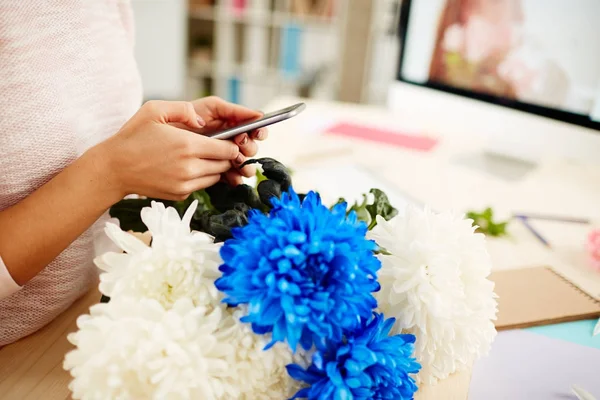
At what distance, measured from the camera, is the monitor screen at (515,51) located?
0.89 m

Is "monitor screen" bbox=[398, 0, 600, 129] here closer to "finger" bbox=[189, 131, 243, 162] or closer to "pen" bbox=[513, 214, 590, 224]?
"pen" bbox=[513, 214, 590, 224]

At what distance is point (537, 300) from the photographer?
0.61 m

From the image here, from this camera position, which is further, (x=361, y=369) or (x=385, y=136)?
(x=385, y=136)

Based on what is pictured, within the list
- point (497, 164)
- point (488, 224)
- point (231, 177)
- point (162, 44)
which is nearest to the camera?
point (231, 177)

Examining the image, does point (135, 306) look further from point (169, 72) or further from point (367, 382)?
point (169, 72)

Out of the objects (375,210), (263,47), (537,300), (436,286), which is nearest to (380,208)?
(375,210)

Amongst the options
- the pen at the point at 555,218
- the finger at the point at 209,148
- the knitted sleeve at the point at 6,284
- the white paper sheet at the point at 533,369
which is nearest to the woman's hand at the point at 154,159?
the finger at the point at 209,148

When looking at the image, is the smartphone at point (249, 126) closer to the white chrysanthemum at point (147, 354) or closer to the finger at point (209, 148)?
the finger at point (209, 148)

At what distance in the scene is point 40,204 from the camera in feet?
1.43

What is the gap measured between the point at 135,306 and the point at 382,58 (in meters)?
2.18

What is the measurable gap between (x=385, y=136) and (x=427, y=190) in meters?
0.31

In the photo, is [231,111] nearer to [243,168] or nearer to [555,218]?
[243,168]

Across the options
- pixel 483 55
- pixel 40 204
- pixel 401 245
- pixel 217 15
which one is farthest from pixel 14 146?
pixel 217 15

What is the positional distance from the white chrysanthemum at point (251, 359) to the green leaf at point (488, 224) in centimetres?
52
